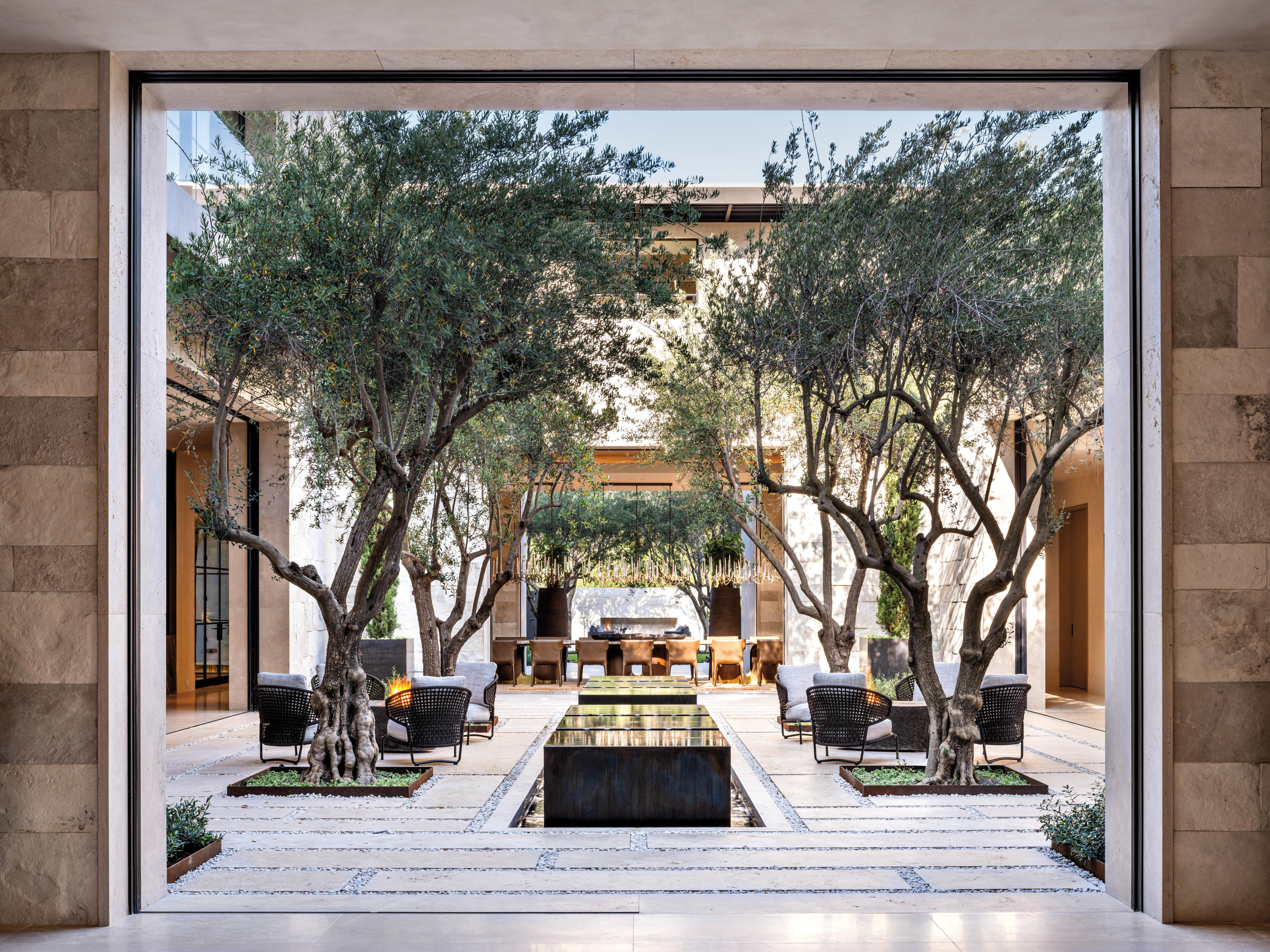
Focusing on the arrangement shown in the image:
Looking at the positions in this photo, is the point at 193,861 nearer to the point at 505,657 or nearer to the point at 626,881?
the point at 626,881

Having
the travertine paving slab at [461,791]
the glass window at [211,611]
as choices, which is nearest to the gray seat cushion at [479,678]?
the travertine paving slab at [461,791]

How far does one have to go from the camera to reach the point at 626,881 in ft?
18.0

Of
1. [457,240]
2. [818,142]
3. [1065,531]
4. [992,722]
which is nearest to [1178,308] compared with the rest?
[818,142]

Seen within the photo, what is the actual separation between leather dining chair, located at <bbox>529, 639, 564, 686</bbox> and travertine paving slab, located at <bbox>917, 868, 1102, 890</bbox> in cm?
1294

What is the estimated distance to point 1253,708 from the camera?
4562 mm

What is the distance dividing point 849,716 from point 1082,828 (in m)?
3.57

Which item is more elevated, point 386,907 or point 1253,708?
point 1253,708

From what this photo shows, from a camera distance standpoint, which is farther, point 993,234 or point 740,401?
point 740,401

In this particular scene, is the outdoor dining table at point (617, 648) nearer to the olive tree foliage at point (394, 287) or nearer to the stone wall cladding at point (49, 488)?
the olive tree foliage at point (394, 287)

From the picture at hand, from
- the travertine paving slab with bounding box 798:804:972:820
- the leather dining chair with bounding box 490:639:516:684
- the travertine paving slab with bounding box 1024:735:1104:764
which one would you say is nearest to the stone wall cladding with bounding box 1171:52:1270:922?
the travertine paving slab with bounding box 798:804:972:820

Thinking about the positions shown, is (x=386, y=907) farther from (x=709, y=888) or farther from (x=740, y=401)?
(x=740, y=401)

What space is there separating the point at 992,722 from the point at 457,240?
595 cm

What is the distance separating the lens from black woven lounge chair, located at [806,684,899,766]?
367 inches

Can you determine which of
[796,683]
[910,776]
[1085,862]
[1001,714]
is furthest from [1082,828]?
[796,683]
